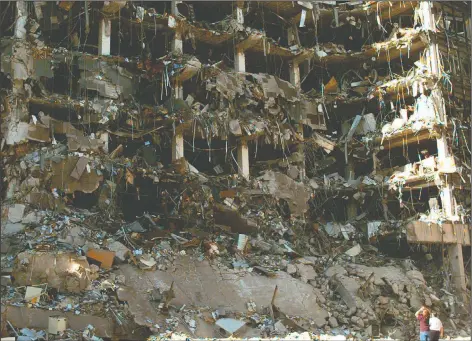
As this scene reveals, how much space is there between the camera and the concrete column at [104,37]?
71.9 ft

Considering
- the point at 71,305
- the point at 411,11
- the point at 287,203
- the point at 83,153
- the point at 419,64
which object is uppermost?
the point at 411,11

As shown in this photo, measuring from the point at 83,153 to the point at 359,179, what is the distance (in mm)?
13390

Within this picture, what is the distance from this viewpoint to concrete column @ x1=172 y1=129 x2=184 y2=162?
22.1 metres

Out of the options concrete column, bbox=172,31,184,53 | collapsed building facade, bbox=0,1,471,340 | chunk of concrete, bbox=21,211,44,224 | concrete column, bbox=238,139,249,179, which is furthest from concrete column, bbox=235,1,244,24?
chunk of concrete, bbox=21,211,44,224

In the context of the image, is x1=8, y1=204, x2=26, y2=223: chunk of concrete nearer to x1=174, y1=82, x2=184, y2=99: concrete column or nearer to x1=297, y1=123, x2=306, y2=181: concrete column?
x1=174, y1=82, x2=184, y2=99: concrete column

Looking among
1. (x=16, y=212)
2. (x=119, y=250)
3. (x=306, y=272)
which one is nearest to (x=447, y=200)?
(x=306, y=272)

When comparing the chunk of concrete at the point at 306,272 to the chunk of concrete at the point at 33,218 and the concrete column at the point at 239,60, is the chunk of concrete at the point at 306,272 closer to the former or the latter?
the chunk of concrete at the point at 33,218

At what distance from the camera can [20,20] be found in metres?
20.2

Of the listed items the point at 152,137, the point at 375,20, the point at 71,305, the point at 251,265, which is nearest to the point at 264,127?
the point at 152,137

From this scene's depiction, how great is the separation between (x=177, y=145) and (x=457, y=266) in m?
12.9

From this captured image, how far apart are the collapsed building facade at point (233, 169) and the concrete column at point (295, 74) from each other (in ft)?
0.64

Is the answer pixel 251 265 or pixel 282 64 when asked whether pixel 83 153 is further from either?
pixel 282 64

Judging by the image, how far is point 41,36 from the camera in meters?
21.3

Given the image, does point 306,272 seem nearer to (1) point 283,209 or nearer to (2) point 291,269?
(2) point 291,269
